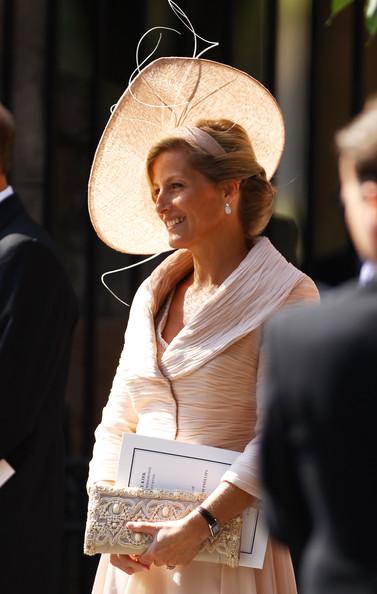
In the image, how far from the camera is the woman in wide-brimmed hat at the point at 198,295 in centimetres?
287

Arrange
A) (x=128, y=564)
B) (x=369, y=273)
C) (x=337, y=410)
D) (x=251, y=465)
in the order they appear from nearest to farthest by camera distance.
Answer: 1. (x=337, y=410)
2. (x=369, y=273)
3. (x=251, y=465)
4. (x=128, y=564)

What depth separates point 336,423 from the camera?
1.59 metres

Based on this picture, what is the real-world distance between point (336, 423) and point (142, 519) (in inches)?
50.9

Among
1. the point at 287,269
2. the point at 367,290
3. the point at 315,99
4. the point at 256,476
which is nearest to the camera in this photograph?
the point at 367,290

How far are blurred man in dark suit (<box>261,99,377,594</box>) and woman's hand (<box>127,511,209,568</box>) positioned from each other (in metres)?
1.07

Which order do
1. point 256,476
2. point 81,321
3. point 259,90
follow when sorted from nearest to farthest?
point 256,476
point 259,90
point 81,321

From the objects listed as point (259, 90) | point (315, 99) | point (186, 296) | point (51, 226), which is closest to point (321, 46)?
point (315, 99)

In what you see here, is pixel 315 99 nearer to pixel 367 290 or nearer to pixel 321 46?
pixel 321 46

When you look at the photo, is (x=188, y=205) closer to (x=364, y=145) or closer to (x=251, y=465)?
(x=251, y=465)

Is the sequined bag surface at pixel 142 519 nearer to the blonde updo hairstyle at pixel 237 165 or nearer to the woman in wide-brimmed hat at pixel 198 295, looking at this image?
the woman in wide-brimmed hat at pixel 198 295

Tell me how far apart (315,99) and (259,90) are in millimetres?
1259

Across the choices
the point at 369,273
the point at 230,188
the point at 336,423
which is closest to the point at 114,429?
the point at 230,188

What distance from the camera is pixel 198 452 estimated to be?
2.83 meters

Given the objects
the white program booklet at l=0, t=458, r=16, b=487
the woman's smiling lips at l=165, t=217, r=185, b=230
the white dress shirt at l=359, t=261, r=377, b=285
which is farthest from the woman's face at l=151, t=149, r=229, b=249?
the white dress shirt at l=359, t=261, r=377, b=285
